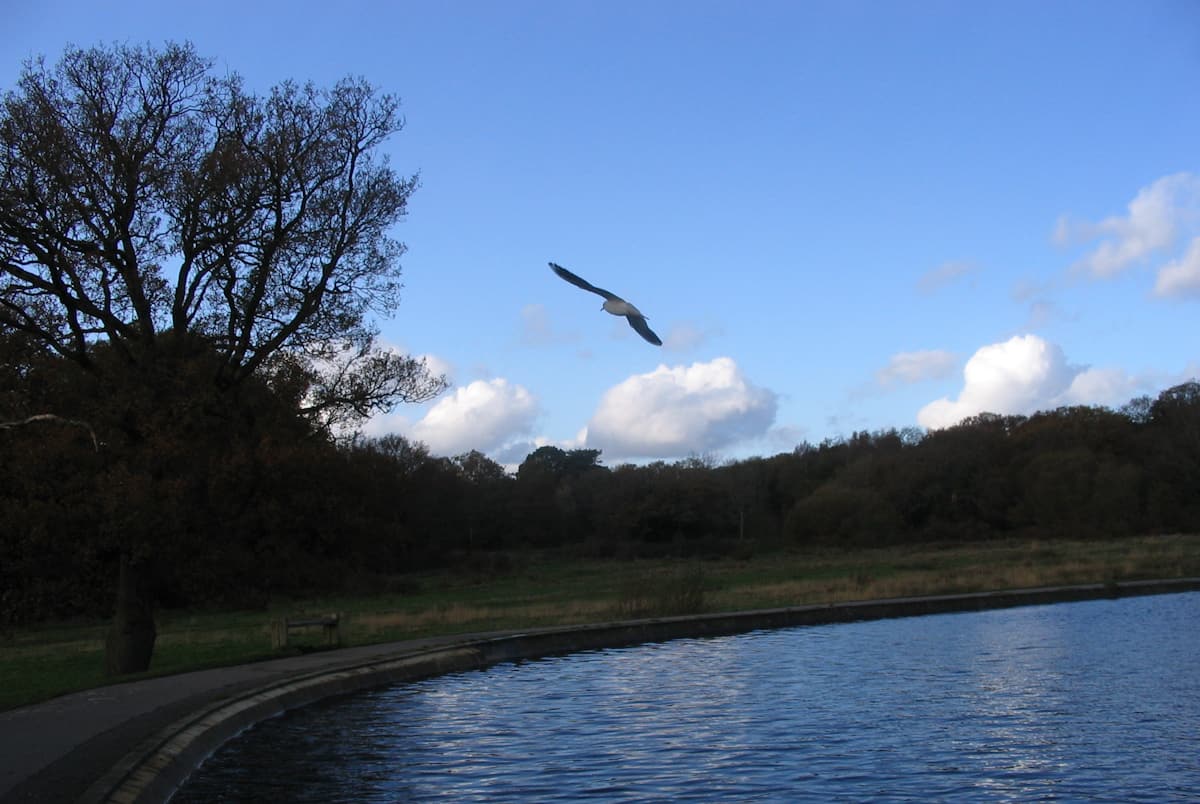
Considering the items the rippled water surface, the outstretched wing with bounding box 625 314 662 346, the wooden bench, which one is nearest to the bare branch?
the rippled water surface

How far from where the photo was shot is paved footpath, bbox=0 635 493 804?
29.4 ft

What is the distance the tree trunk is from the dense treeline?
40cm

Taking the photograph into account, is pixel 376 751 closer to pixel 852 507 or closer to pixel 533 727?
pixel 533 727

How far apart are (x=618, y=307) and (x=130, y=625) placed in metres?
11.1

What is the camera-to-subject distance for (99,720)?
12.1 metres

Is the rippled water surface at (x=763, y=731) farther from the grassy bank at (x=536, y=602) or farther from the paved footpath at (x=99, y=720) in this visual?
the grassy bank at (x=536, y=602)

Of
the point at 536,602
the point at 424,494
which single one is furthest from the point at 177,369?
the point at 424,494

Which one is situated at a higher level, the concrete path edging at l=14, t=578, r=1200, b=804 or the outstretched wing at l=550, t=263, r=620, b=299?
the outstretched wing at l=550, t=263, r=620, b=299

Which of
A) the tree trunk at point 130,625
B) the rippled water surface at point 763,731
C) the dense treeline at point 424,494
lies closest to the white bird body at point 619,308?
the rippled water surface at point 763,731

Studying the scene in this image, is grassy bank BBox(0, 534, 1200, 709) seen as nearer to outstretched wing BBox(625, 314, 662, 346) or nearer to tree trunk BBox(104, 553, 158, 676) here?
tree trunk BBox(104, 553, 158, 676)

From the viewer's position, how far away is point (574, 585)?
49.5 m

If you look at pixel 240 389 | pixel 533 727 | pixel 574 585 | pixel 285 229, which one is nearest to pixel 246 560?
pixel 240 389

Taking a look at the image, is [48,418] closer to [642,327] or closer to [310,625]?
[310,625]

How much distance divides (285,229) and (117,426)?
406 cm
